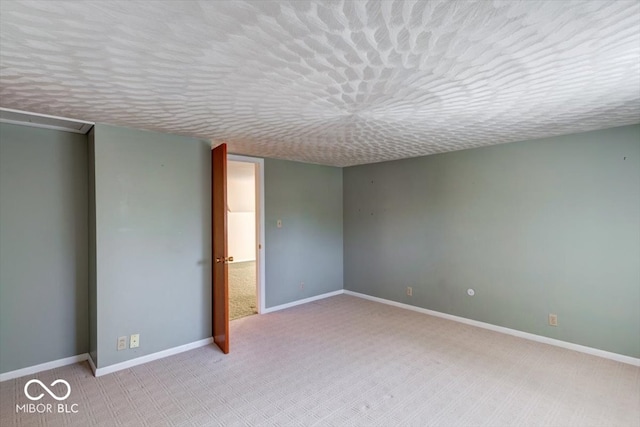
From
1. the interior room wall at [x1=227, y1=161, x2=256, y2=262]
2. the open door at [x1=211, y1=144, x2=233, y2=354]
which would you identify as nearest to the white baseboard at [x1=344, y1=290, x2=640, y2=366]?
the open door at [x1=211, y1=144, x2=233, y2=354]

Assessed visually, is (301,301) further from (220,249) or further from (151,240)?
(151,240)

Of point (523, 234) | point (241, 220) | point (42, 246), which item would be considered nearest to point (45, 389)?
point (42, 246)

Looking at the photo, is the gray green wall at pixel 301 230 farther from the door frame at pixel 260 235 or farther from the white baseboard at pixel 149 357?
the white baseboard at pixel 149 357

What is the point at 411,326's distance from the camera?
Answer: 4000mm

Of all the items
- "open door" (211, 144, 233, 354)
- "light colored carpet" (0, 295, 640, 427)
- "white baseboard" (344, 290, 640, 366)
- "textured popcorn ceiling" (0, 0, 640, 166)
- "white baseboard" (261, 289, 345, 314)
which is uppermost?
"textured popcorn ceiling" (0, 0, 640, 166)

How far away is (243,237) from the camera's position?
9.27 metres

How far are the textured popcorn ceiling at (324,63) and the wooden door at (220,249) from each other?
60 cm

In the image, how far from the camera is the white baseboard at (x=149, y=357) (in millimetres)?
2846

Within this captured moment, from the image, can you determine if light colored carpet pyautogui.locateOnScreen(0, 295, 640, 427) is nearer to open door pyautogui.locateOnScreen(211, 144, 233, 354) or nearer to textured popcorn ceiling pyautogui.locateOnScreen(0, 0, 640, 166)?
open door pyautogui.locateOnScreen(211, 144, 233, 354)

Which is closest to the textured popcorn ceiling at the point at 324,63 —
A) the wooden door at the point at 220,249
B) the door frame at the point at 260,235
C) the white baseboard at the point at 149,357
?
the wooden door at the point at 220,249

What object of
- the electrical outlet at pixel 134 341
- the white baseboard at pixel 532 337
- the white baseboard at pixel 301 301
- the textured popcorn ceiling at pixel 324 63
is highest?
the textured popcorn ceiling at pixel 324 63

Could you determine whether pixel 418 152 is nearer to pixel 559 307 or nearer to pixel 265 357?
pixel 559 307

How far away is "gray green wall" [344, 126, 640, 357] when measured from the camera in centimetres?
306

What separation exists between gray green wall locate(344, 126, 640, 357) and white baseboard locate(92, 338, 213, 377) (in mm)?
2821
